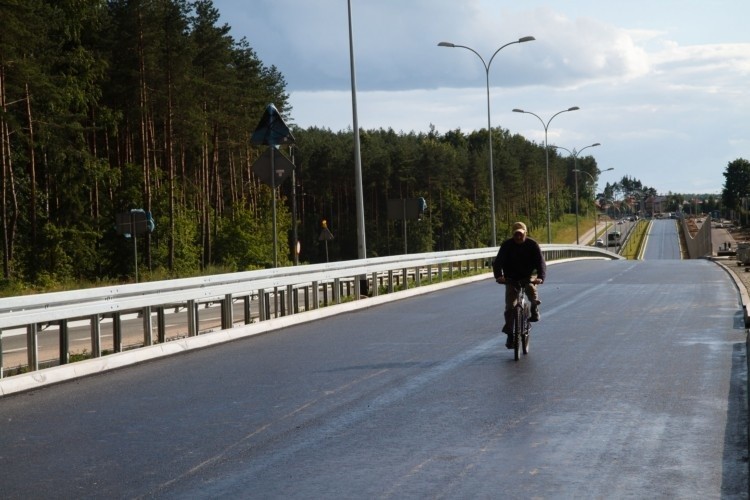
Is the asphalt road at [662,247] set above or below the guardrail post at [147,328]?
below

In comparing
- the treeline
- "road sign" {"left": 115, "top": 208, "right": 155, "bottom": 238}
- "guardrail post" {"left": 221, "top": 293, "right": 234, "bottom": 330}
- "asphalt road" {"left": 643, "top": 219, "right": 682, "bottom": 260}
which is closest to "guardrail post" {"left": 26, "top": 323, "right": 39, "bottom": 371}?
"guardrail post" {"left": 221, "top": 293, "right": 234, "bottom": 330}

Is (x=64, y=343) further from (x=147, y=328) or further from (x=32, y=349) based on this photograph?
(x=147, y=328)

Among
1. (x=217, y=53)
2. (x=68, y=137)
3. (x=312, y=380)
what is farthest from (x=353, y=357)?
(x=217, y=53)

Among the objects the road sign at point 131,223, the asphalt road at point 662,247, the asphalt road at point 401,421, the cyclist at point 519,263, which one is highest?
the road sign at point 131,223

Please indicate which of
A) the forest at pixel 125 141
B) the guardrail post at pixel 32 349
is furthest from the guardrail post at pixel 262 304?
the forest at pixel 125 141

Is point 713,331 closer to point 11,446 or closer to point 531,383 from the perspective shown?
point 531,383

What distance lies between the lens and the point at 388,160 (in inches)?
5148

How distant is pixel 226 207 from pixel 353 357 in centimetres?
7662

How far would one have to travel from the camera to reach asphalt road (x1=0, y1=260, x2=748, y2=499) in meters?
6.91

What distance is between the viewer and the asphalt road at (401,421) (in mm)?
6910

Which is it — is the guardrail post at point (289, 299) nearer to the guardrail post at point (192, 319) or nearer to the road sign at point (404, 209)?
the guardrail post at point (192, 319)

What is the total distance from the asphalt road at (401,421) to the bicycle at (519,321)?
0.18 meters

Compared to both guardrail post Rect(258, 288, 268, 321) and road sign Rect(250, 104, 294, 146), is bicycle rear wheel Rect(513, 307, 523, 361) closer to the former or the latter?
guardrail post Rect(258, 288, 268, 321)

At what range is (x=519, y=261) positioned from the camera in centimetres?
1408
